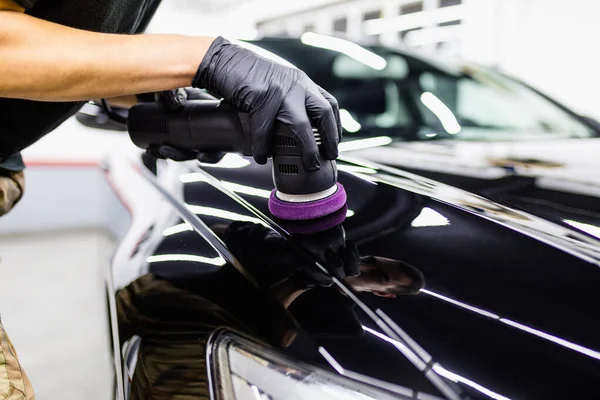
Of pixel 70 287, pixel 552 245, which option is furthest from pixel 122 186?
pixel 70 287

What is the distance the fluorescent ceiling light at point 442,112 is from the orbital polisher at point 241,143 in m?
0.72

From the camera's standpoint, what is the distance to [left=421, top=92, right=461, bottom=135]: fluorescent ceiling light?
1.35m

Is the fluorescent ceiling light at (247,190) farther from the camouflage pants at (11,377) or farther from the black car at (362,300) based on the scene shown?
the camouflage pants at (11,377)

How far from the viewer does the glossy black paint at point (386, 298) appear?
420mm

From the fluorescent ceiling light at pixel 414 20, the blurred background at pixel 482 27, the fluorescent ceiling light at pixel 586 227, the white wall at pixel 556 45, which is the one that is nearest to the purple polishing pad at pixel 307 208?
the fluorescent ceiling light at pixel 586 227

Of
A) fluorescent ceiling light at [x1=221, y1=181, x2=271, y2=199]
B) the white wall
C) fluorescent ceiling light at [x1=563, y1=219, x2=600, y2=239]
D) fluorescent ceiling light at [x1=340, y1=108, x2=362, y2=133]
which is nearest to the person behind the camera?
fluorescent ceiling light at [x1=563, y1=219, x2=600, y2=239]

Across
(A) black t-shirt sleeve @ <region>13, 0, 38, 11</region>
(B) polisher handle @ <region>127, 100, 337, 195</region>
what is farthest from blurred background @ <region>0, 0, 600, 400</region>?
(A) black t-shirt sleeve @ <region>13, 0, 38, 11</region>

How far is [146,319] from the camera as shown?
2.17ft

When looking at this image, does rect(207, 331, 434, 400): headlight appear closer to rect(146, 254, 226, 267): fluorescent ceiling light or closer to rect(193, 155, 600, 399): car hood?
rect(193, 155, 600, 399): car hood

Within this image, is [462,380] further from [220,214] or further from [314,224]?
[220,214]

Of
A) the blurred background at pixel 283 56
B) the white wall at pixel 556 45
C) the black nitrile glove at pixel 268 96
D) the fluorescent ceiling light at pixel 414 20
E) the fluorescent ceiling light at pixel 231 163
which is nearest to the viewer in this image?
the black nitrile glove at pixel 268 96

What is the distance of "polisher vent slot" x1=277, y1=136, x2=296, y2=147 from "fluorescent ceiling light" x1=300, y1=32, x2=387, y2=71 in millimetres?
853

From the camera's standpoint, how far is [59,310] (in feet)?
6.96

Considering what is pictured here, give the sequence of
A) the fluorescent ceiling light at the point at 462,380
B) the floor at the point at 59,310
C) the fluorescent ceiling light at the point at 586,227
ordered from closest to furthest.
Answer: the fluorescent ceiling light at the point at 462,380 → the fluorescent ceiling light at the point at 586,227 → the floor at the point at 59,310
